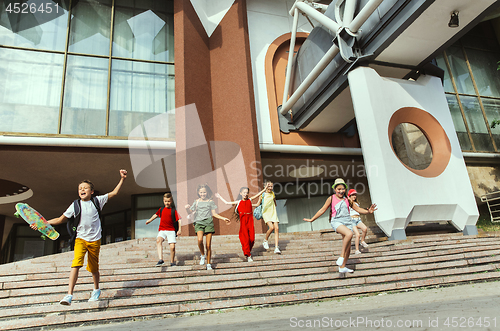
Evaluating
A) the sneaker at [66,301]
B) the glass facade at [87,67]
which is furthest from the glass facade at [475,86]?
the sneaker at [66,301]

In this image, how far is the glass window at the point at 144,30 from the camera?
13.0 meters

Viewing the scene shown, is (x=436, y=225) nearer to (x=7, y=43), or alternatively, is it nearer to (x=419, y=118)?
(x=419, y=118)

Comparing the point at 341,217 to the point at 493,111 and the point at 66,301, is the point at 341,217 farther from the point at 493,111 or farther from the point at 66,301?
the point at 493,111

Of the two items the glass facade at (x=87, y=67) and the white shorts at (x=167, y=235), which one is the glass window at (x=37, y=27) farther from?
the white shorts at (x=167, y=235)

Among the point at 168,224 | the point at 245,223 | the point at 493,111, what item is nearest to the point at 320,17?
the point at 245,223

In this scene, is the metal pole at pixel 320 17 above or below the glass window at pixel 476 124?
above

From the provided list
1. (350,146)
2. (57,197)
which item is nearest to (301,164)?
(350,146)

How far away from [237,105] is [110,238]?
9.47 meters

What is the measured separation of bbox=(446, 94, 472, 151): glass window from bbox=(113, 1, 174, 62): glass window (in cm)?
1406

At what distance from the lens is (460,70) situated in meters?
17.3

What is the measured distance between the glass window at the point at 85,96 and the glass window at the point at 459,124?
1625 centimetres

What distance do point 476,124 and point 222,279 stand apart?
17.0 meters

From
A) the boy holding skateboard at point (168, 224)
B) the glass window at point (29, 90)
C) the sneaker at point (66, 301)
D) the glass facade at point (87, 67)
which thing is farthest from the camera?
the glass facade at point (87, 67)

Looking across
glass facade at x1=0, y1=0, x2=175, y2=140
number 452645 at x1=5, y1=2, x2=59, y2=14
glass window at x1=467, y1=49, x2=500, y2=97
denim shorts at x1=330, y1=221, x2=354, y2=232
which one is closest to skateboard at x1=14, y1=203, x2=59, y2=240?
denim shorts at x1=330, y1=221, x2=354, y2=232
